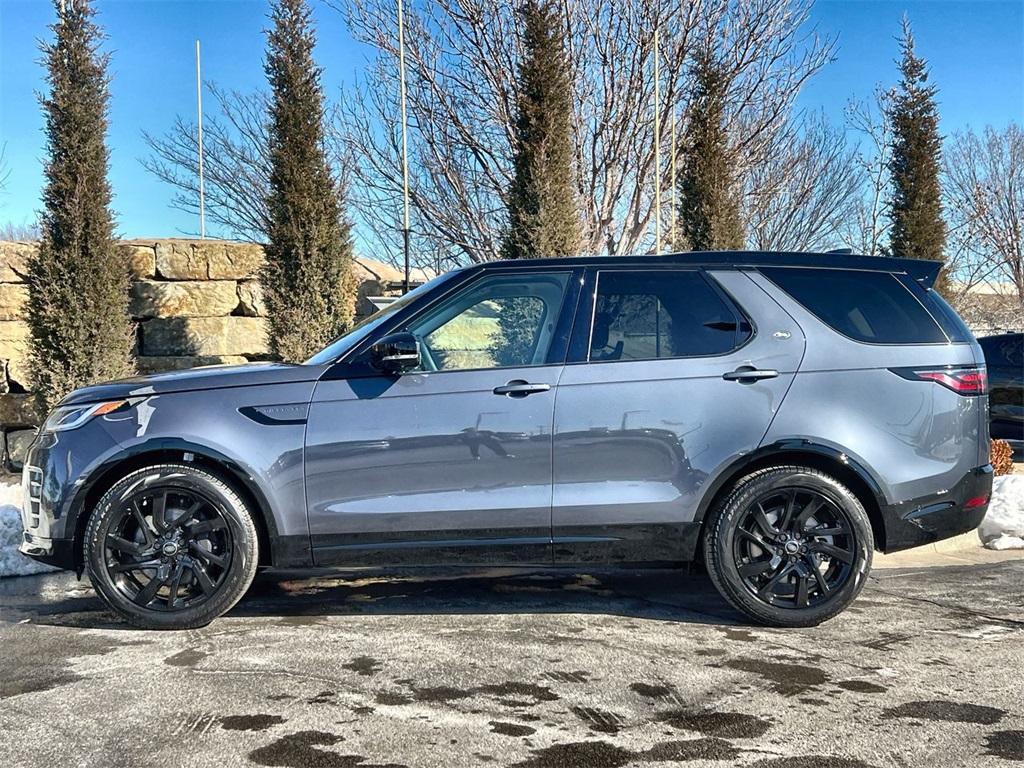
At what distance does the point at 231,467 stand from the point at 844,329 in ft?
10.4

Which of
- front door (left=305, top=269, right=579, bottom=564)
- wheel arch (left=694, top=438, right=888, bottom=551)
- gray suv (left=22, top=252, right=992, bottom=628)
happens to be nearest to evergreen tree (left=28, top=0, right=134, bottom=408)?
gray suv (left=22, top=252, right=992, bottom=628)

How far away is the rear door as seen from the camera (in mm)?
4508

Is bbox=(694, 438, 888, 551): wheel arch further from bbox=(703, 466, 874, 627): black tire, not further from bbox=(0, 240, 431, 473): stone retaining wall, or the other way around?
bbox=(0, 240, 431, 473): stone retaining wall

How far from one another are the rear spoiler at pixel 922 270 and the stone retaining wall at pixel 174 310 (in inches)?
297

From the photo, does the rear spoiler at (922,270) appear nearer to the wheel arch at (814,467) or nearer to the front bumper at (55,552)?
the wheel arch at (814,467)

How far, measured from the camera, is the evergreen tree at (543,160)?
1059 cm

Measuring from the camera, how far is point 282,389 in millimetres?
4547

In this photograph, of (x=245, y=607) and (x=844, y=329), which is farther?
(x=245, y=607)

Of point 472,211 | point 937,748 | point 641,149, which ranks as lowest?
point 937,748

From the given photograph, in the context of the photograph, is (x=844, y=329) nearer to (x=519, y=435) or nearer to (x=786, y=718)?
(x=519, y=435)

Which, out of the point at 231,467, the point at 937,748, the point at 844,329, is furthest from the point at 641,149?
the point at 937,748

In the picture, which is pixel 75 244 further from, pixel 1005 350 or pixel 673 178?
pixel 1005 350

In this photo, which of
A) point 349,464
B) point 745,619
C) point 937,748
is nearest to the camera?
point 937,748

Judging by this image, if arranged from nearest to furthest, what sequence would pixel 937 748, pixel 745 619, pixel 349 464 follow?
pixel 937 748
pixel 349 464
pixel 745 619
